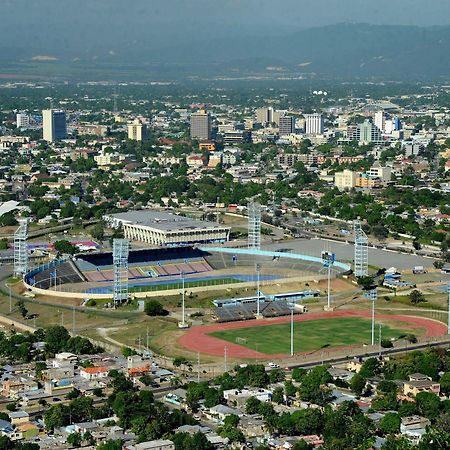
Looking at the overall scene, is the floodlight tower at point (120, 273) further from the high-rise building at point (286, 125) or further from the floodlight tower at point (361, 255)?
the high-rise building at point (286, 125)

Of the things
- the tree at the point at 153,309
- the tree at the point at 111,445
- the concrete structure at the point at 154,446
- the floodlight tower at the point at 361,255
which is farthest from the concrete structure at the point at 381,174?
the tree at the point at 111,445

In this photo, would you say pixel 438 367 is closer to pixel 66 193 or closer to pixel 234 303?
pixel 234 303

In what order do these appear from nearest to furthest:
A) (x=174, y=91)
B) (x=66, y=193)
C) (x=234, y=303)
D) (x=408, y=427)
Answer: (x=408, y=427)
(x=234, y=303)
(x=66, y=193)
(x=174, y=91)

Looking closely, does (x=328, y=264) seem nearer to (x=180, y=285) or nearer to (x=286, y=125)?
(x=180, y=285)

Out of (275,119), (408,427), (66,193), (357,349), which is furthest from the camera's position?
(275,119)

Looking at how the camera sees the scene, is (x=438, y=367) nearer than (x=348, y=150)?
Yes

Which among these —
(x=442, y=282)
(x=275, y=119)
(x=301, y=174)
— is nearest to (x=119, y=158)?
(x=301, y=174)
